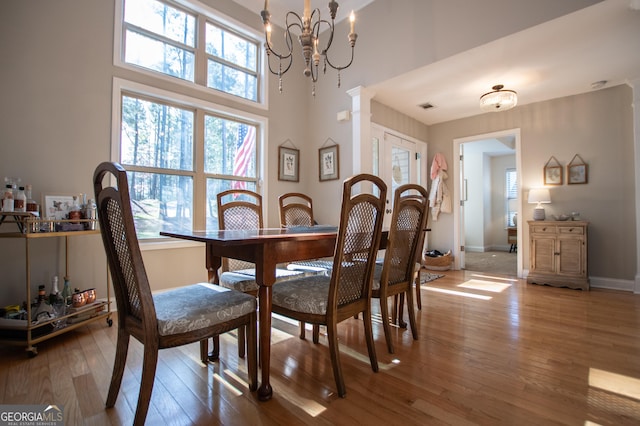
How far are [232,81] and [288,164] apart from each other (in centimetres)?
130

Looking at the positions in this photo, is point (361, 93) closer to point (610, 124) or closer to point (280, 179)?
point (280, 179)

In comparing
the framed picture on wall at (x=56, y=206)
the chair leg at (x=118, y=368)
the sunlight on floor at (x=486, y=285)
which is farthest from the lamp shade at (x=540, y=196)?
the framed picture on wall at (x=56, y=206)

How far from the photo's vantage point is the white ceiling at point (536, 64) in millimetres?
2598

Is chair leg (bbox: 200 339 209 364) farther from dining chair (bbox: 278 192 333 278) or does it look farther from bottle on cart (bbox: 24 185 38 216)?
bottle on cart (bbox: 24 185 38 216)

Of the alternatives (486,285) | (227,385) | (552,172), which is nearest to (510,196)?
(552,172)

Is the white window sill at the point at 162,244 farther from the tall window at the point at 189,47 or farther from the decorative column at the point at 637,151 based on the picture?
the decorative column at the point at 637,151

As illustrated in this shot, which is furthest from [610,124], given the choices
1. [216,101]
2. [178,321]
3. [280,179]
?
[178,321]

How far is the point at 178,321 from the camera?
119 cm

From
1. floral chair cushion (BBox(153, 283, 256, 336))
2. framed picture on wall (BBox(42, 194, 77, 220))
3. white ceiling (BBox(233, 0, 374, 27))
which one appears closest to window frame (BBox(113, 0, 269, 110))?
white ceiling (BBox(233, 0, 374, 27))

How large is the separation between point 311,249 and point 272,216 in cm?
259

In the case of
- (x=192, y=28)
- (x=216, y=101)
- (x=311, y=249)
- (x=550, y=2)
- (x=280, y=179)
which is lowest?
(x=311, y=249)

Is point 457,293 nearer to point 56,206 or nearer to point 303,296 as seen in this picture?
point 303,296

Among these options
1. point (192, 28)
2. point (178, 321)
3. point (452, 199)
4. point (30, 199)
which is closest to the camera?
point (178, 321)

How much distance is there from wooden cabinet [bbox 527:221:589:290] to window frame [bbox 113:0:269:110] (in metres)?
4.08
